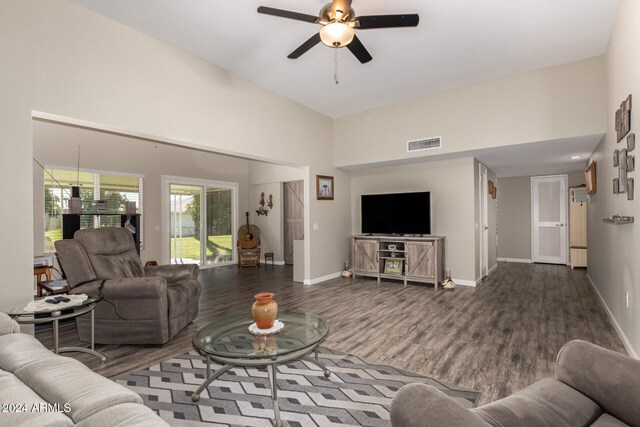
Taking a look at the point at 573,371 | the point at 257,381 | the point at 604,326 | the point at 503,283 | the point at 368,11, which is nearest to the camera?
the point at 573,371

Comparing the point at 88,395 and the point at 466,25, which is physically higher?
the point at 466,25

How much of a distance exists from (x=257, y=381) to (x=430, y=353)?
1.46 meters

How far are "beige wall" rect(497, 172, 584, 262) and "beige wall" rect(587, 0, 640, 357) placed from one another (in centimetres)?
382

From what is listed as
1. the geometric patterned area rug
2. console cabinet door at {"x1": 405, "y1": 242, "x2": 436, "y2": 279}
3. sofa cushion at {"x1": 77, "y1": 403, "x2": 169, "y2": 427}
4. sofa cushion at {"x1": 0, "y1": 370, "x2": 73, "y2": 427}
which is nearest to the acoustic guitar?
console cabinet door at {"x1": 405, "y1": 242, "x2": 436, "y2": 279}

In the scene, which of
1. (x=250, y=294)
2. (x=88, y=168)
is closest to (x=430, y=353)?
(x=250, y=294)

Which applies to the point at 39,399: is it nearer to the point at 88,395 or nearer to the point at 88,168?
the point at 88,395

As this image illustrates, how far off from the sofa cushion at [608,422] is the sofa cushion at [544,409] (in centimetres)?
2

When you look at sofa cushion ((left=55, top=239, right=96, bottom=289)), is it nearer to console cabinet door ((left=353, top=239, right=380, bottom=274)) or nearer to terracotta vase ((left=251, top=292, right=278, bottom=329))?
terracotta vase ((left=251, top=292, right=278, bottom=329))

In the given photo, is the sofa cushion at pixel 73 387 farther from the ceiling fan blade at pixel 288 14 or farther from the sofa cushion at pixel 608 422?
the ceiling fan blade at pixel 288 14

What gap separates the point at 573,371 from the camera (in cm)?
130

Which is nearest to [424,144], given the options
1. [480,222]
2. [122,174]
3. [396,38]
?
[480,222]

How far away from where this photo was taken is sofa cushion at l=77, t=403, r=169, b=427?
2.87 feet

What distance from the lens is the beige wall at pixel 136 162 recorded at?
529cm

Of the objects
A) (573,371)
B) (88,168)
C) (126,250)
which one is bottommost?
(573,371)
